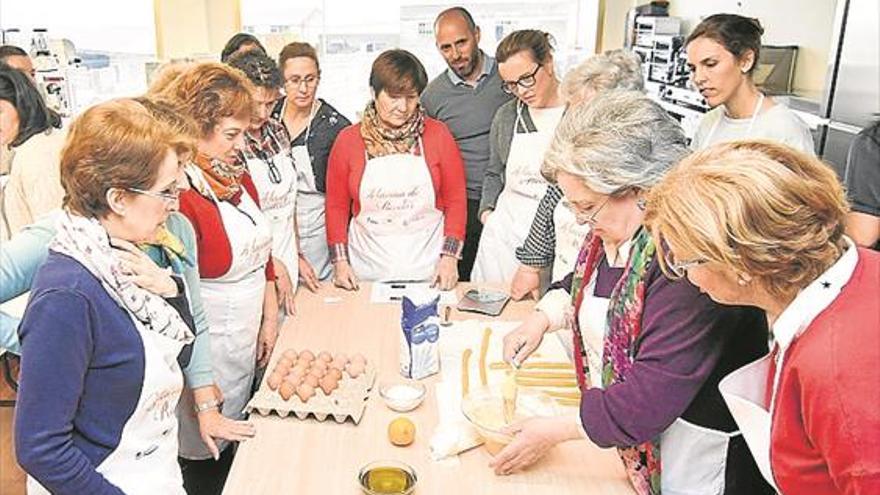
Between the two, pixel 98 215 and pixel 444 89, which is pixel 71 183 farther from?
pixel 444 89

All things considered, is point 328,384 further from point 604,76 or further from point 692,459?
point 604,76

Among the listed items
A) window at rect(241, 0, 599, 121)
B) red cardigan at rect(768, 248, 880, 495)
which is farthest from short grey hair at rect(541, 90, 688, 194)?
window at rect(241, 0, 599, 121)

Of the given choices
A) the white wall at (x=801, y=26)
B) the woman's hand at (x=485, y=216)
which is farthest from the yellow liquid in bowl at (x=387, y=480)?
the white wall at (x=801, y=26)

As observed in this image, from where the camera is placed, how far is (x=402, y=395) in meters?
1.42

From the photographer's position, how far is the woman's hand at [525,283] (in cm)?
201

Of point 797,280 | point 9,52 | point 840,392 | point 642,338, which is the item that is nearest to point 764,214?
point 797,280

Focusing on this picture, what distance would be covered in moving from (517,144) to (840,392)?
5.39 ft

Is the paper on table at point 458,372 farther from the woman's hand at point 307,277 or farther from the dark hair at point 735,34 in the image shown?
the dark hair at point 735,34

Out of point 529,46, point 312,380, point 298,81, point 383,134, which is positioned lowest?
point 312,380

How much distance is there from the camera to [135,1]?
459 centimetres

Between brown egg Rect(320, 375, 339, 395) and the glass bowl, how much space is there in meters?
0.27

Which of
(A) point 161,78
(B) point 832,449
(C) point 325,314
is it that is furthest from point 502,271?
(B) point 832,449

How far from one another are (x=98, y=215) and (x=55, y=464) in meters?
0.38

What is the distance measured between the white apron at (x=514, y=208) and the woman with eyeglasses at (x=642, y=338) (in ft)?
3.38
